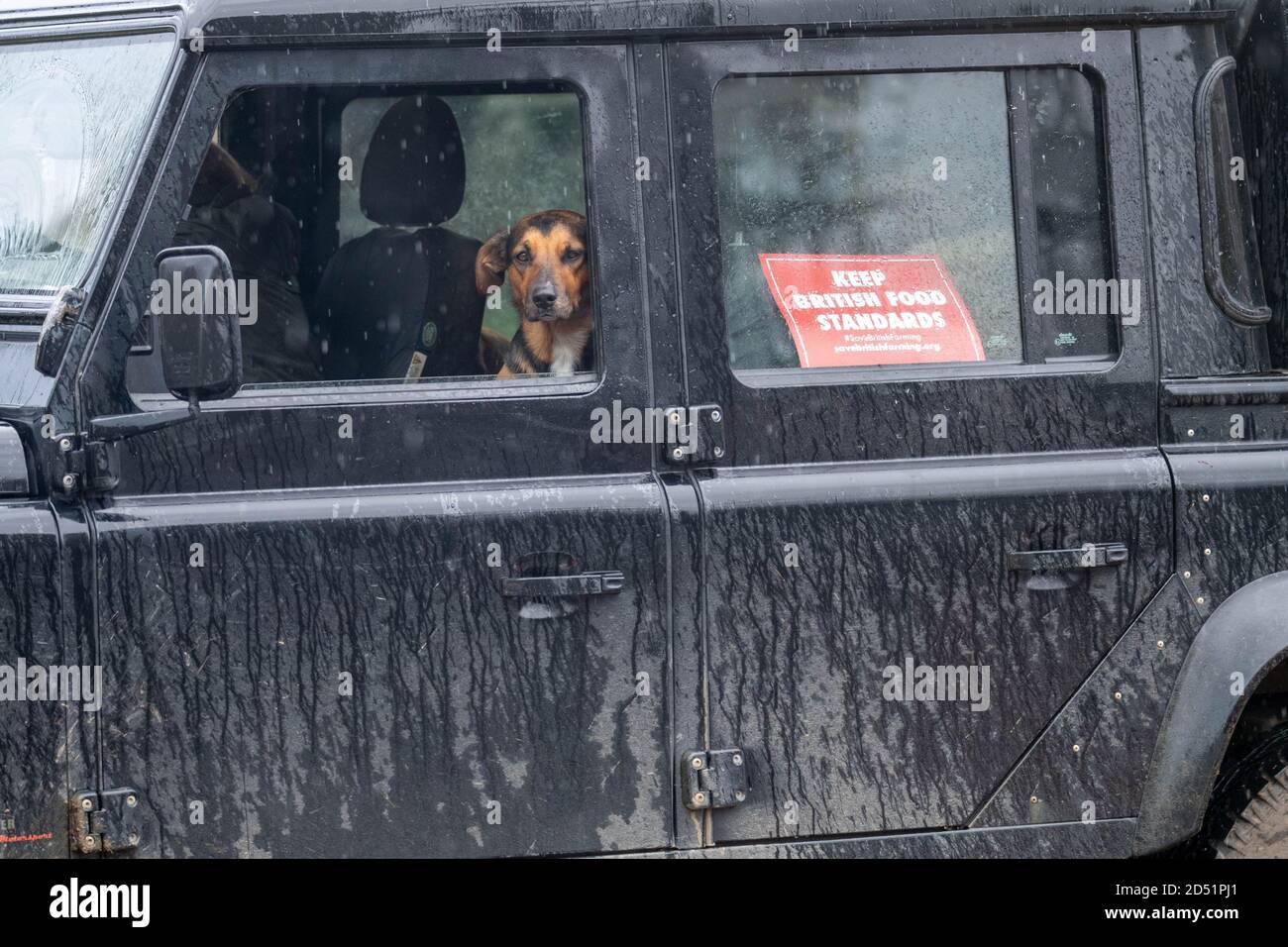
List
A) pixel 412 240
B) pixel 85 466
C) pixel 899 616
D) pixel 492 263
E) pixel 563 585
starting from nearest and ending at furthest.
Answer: pixel 85 466 < pixel 563 585 < pixel 899 616 < pixel 492 263 < pixel 412 240

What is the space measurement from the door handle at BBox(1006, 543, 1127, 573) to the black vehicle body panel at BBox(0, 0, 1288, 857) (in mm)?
35

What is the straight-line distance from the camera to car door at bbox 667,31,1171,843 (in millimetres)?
2678

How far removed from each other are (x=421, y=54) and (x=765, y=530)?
111cm

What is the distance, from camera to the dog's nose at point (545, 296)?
272cm

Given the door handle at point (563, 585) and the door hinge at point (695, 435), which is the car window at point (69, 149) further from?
the door hinge at point (695, 435)

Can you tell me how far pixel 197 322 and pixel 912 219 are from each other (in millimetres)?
1369

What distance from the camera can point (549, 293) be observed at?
272 cm

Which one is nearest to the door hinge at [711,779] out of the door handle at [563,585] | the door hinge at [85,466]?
the door handle at [563,585]

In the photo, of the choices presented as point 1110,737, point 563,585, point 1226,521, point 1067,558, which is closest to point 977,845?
point 1110,737

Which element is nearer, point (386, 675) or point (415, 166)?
point (386, 675)

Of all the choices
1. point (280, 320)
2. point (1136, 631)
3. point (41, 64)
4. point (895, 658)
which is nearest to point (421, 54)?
point (280, 320)

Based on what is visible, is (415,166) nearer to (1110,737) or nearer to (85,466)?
(85,466)

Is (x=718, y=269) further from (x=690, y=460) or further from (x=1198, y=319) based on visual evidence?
(x=1198, y=319)

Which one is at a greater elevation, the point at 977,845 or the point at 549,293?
the point at 549,293
